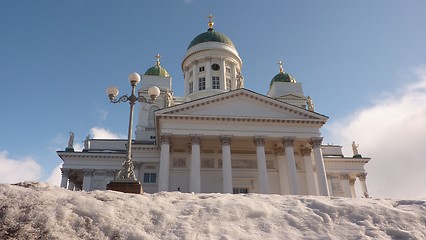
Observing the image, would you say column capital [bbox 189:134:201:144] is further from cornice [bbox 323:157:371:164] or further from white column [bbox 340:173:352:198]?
white column [bbox 340:173:352:198]

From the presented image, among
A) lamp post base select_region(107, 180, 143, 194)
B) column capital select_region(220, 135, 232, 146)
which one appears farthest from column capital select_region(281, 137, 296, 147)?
lamp post base select_region(107, 180, 143, 194)

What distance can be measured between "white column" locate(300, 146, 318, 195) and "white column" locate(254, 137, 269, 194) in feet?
Answer: 14.2

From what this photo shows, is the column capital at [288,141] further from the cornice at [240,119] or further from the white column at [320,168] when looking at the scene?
the white column at [320,168]

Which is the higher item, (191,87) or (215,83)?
(191,87)

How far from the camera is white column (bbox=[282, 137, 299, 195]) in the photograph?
26.0 metres

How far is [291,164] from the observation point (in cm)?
2653

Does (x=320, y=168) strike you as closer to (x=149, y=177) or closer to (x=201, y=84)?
(x=149, y=177)

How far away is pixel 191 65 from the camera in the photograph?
43906mm

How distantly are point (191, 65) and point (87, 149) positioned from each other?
52.4 ft

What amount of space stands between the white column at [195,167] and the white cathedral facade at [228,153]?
0.23 feet

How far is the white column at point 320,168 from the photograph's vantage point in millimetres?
26055

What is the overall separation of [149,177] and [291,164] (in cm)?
1326

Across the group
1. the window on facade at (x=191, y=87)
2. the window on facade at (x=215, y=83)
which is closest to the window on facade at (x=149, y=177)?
the window on facade at (x=191, y=87)

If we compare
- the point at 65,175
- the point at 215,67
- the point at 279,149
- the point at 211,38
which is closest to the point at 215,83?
the point at 215,67
